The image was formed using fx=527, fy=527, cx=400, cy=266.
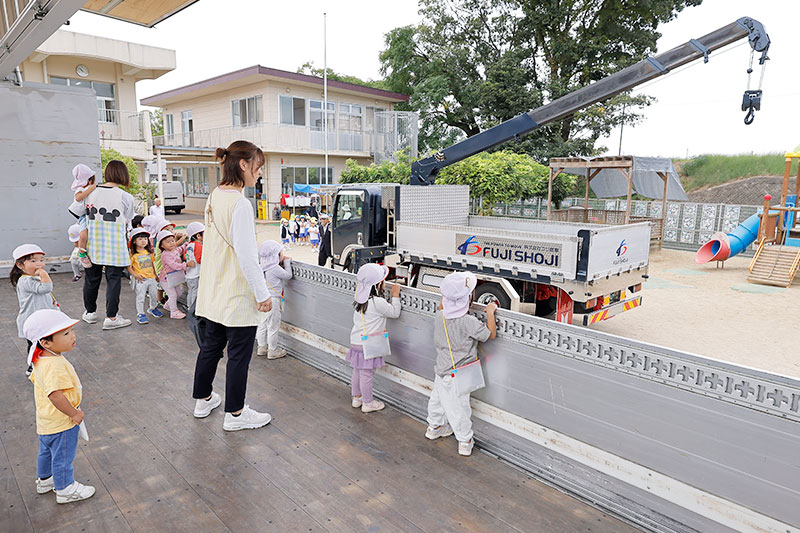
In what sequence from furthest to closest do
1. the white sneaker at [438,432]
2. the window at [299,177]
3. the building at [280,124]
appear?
the window at [299,177] < the building at [280,124] < the white sneaker at [438,432]

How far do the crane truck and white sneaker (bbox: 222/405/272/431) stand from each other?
3.43m

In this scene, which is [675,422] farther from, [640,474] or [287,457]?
[287,457]

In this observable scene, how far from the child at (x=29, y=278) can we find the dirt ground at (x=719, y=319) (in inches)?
271

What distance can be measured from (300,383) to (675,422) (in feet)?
9.75

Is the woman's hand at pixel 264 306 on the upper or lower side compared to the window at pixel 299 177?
lower

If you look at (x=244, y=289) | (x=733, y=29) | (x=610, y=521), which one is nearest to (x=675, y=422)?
(x=610, y=521)

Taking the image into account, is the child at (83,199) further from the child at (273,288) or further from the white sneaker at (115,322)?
the child at (273,288)

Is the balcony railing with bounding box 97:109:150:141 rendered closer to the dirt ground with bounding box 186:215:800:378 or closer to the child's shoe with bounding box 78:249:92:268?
the child's shoe with bounding box 78:249:92:268

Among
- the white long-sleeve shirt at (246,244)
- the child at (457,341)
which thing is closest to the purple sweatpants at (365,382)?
the child at (457,341)

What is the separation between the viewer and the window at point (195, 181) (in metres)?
28.7

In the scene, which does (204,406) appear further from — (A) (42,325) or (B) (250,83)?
(B) (250,83)

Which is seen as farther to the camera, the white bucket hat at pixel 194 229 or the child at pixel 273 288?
the white bucket hat at pixel 194 229

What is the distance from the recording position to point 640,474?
2697 mm

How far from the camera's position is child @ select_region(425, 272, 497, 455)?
330 cm
